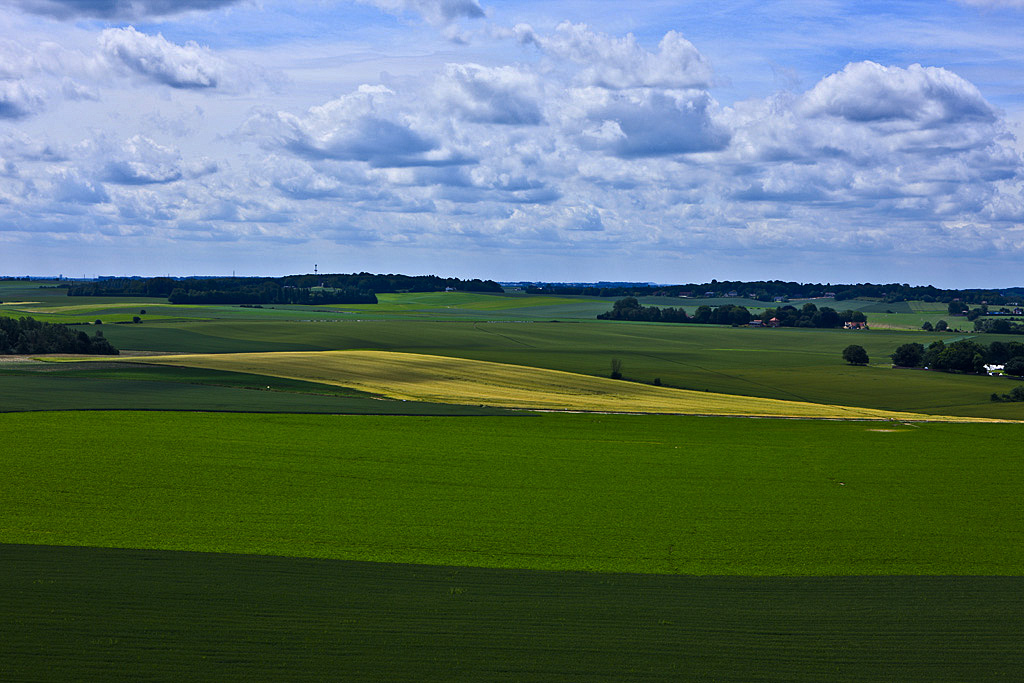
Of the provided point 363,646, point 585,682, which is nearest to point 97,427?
point 363,646

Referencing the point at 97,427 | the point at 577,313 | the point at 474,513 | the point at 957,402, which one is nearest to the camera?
the point at 474,513

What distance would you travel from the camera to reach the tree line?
138 m

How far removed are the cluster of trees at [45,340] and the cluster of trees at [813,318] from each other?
98.9 m

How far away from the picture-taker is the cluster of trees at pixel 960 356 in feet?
259

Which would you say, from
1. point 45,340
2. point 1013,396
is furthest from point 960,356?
point 45,340

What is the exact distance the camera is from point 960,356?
79188mm

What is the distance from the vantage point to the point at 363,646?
50.5 feet

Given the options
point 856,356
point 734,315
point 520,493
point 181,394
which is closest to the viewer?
point 520,493

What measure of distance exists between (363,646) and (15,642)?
5735 mm

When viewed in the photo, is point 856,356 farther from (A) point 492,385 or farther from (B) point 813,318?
(B) point 813,318

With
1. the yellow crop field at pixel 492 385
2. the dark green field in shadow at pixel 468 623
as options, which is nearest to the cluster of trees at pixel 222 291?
the yellow crop field at pixel 492 385

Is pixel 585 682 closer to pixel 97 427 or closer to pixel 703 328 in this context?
pixel 97 427

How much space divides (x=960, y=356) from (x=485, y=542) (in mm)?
69930

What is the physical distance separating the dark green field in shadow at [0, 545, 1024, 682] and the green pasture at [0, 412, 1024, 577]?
125 centimetres
